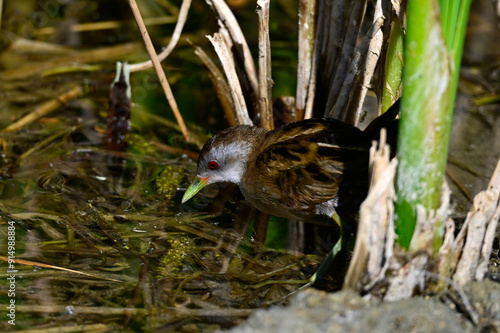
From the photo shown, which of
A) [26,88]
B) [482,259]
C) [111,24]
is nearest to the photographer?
[482,259]

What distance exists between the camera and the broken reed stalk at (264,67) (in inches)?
125

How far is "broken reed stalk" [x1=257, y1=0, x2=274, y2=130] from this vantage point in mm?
3184

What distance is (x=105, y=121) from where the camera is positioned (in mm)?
4426

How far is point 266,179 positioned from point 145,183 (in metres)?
1.00

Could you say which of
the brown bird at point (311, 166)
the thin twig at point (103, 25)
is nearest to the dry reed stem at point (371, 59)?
the brown bird at point (311, 166)

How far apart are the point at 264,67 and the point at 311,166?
0.81 metres

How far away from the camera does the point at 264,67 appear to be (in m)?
3.42

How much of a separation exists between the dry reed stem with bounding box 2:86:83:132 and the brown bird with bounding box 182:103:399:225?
1786 millimetres

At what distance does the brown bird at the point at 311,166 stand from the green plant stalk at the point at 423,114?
612 mm

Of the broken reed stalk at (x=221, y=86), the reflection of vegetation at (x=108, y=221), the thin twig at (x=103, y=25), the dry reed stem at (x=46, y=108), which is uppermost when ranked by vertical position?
the thin twig at (x=103, y=25)

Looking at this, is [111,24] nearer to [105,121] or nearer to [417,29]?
[105,121]

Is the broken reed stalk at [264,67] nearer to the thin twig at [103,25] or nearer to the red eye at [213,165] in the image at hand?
the red eye at [213,165]

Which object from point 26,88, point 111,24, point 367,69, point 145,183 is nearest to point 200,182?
point 145,183

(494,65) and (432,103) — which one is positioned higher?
(494,65)
